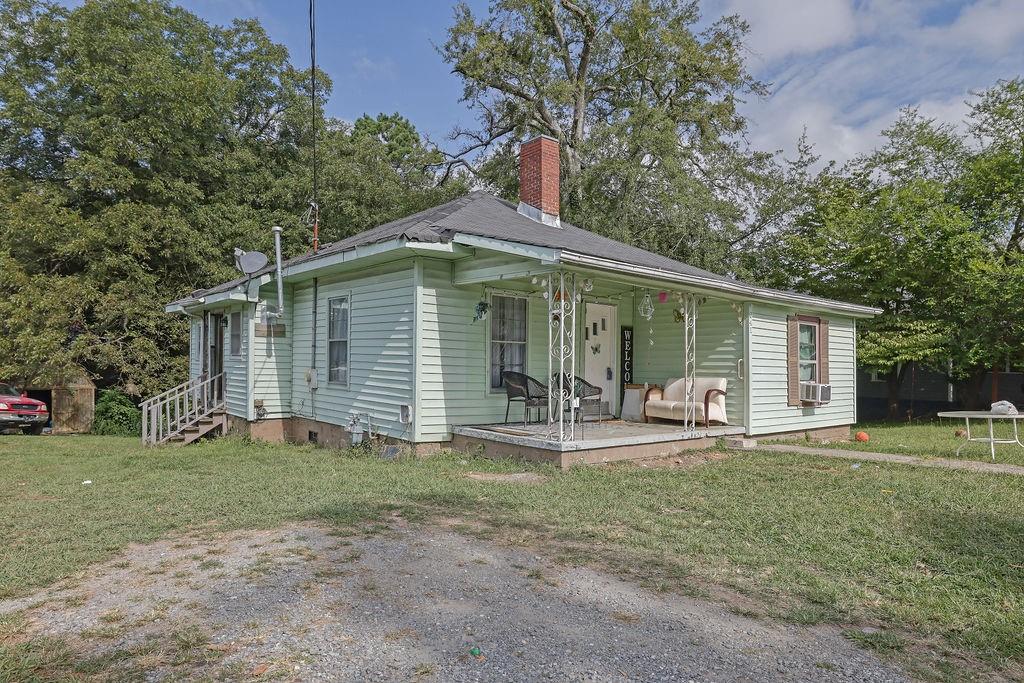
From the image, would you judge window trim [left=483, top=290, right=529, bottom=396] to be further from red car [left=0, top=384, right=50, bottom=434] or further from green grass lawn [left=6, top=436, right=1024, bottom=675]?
red car [left=0, top=384, right=50, bottom=434]

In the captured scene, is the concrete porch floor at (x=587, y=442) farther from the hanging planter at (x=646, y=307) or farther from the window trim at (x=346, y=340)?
the window trim at (x=346, y=340)

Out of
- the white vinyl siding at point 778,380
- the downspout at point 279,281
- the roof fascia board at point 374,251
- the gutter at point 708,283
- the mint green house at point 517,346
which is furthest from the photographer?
the downspout at point 279,281

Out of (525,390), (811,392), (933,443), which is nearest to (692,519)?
(525,390)

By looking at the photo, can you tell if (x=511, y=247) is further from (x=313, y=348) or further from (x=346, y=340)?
(x=313, y=348)

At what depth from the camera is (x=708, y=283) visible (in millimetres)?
9406

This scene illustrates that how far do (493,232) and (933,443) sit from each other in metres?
8.64

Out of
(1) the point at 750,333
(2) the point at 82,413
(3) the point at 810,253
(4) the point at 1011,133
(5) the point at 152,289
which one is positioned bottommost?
(2) the point at 82,413

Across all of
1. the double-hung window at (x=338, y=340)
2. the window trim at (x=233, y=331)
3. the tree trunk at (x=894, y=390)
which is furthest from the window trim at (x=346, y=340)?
the tree trunk at (x=894, y=390)

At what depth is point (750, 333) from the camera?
34.4 feet

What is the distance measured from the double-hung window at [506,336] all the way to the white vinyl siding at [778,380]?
3727 mm

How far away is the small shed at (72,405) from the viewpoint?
17.1 m

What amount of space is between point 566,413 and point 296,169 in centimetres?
1676

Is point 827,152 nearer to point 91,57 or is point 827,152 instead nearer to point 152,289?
point 152,289

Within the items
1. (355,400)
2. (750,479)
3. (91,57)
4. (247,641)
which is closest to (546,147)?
(355,400)
